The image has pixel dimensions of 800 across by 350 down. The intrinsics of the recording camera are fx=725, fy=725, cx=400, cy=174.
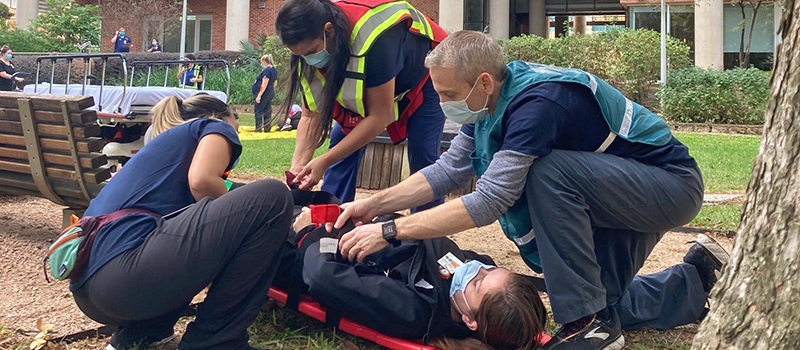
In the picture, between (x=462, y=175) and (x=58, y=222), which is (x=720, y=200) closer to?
(x=462, y=175)

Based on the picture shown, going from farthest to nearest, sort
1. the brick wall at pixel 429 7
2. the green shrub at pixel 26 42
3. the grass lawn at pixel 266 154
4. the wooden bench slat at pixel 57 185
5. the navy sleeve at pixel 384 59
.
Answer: the brick wall at pixel 429 7
the green shrub at pixel 26 42
the grass lawn at pixel 266 154
the wooden bench slat at pixel 57 185
the navy sleeve at pixel 384 59

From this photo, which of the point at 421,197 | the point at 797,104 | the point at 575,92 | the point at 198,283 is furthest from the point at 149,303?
the point at 797,104

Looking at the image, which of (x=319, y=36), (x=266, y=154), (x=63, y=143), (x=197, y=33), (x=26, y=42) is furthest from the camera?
(x=197, y=33)

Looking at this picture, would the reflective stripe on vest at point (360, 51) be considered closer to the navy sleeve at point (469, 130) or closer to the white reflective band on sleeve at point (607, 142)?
the navy sleeve at point (469, 130)

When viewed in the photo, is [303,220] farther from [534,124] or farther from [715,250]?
[715,250]

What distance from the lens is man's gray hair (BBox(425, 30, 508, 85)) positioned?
276 centimetres

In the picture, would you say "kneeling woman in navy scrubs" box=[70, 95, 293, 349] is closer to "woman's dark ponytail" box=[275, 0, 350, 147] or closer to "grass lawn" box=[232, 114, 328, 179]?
"woman's dark ponytail" box=[275, 0, 350, 147]

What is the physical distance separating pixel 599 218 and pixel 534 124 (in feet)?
1.61

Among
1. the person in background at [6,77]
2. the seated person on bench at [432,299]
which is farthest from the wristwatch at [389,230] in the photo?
the person in background at [6,77]

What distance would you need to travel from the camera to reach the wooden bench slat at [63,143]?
14.1 feet

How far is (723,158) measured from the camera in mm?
9422

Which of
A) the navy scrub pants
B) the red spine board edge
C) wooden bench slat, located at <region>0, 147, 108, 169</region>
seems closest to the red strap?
the red spine board edge

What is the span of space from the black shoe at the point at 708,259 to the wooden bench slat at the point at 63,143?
131 inches

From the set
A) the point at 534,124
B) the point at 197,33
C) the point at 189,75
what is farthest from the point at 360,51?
the point at 197,33
